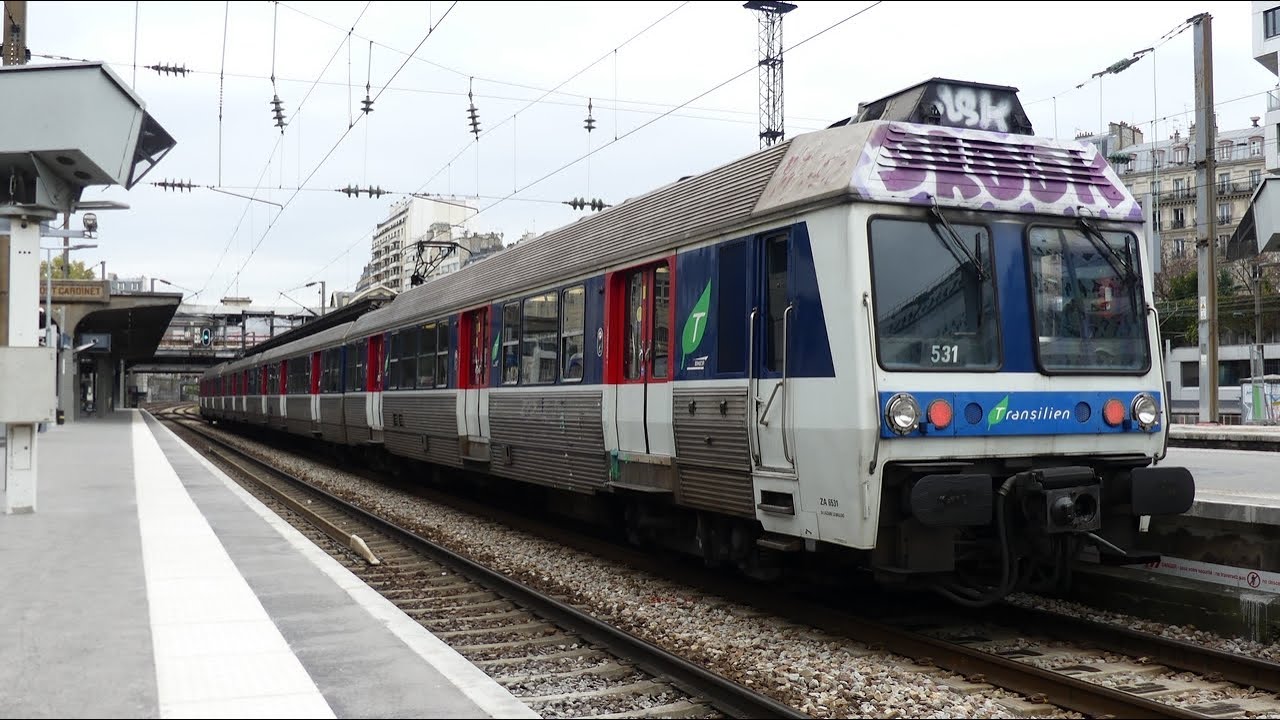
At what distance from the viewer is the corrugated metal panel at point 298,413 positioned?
2698 centimetres

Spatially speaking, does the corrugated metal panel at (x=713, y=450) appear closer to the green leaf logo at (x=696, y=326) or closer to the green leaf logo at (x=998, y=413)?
the green leaf logo at (x=696, y=326)

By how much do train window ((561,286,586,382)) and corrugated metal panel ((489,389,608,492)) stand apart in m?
0.23

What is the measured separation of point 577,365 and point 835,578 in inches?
152

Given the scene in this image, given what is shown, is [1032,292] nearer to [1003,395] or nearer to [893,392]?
[1003,395]

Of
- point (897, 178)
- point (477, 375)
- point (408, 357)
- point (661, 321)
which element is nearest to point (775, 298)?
point (897, 178)

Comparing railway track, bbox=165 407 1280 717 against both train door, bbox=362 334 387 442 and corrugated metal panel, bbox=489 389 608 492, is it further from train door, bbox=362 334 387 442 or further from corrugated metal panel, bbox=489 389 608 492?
train door, bbox=362 334 387 442

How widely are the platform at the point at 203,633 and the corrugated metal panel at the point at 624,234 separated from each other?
3.58 metres

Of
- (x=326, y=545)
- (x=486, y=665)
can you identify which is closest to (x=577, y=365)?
(x=326, y=545)

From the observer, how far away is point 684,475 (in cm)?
864

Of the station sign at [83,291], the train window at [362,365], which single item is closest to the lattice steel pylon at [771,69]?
the train window at [362,365]

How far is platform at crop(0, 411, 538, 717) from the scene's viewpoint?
5086mm

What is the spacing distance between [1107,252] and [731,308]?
101 inches

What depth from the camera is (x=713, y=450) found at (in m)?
8.18

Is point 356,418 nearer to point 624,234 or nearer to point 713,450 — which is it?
point 624,234
